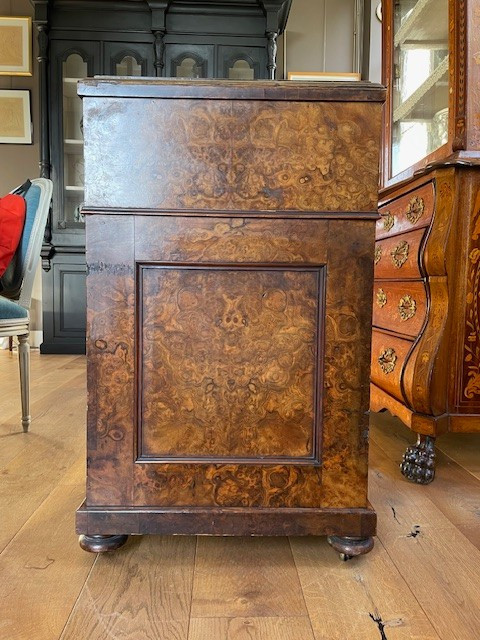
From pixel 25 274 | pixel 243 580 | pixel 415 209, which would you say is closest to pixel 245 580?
pixel 243 580

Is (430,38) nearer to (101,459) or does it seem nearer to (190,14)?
(101,459)

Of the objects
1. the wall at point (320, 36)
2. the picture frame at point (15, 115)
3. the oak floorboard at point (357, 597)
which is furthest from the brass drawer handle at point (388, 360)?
the picture frame at point (15, 115)

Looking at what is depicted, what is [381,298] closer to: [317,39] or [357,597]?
[357,597]

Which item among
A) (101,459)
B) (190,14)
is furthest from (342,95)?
(190,14)

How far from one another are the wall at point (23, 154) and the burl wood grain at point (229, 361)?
11.9 feet

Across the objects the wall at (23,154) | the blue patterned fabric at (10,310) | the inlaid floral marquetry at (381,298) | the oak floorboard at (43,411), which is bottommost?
the oak floorboard at (43,411)

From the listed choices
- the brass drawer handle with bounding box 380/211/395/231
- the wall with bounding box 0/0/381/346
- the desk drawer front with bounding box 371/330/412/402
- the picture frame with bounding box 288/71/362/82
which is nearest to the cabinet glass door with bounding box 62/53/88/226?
the wall with bounding box 0/0/381/346

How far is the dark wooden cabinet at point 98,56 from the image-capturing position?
366cm

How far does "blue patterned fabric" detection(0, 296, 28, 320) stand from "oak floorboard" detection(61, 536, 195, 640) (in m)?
0.97

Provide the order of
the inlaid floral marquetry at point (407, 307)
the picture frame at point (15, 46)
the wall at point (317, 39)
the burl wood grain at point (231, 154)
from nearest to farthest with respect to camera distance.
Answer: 1. the burl wood grain at point (231, 154)
2. the inlaid floral marquetry at point (407, 307)
3. the picture frame at point (15, 46)
4. the wall at point (317, 39)

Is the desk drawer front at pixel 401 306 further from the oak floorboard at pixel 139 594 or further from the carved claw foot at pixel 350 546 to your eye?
the oak floorboard at pixel 139 594

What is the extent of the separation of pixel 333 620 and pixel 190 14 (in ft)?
12.8

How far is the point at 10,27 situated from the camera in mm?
4121

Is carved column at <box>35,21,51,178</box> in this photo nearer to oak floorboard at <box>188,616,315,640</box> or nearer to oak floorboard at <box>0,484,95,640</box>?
oak floorboard at <box>0,484,95,640</box>
